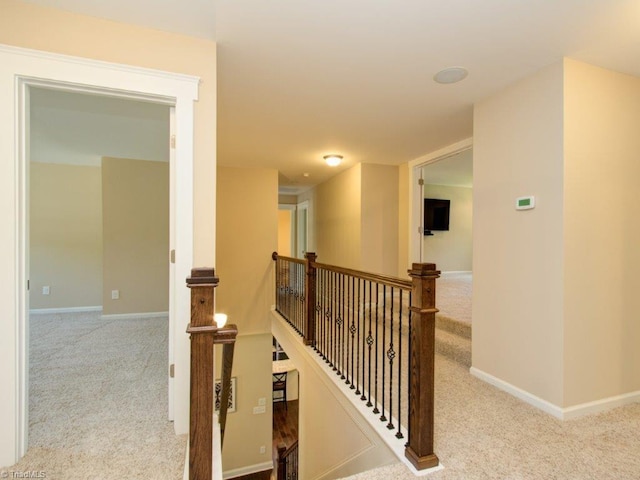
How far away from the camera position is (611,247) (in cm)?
220

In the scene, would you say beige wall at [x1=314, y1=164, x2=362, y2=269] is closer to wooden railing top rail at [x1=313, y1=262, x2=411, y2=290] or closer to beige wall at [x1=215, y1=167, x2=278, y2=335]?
beige wall at [x1=215, y1=167, x2=278, y2=335]

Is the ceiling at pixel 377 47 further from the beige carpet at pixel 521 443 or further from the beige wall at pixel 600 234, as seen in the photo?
the beige carpet at pixel 521 443

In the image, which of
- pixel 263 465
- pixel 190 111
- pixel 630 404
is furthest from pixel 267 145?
pixel 263 465

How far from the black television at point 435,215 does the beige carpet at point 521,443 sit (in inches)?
207

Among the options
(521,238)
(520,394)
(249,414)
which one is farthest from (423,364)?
(249,414)

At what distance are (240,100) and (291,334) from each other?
2.73 meters

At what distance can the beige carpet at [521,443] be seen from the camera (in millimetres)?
1601

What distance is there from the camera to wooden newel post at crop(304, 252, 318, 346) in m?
3.41

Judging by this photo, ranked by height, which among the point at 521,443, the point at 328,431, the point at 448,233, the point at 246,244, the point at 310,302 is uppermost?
the point at 448,233

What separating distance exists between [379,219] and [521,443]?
3.48 m

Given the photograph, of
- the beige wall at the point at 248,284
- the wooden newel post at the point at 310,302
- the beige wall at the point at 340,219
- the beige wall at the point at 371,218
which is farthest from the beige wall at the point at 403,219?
the beige wall at the point at 248,284

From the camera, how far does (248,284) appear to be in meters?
5.35

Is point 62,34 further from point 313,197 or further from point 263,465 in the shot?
point 263,465

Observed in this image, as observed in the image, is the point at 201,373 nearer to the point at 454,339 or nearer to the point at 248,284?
the point at 454,339
